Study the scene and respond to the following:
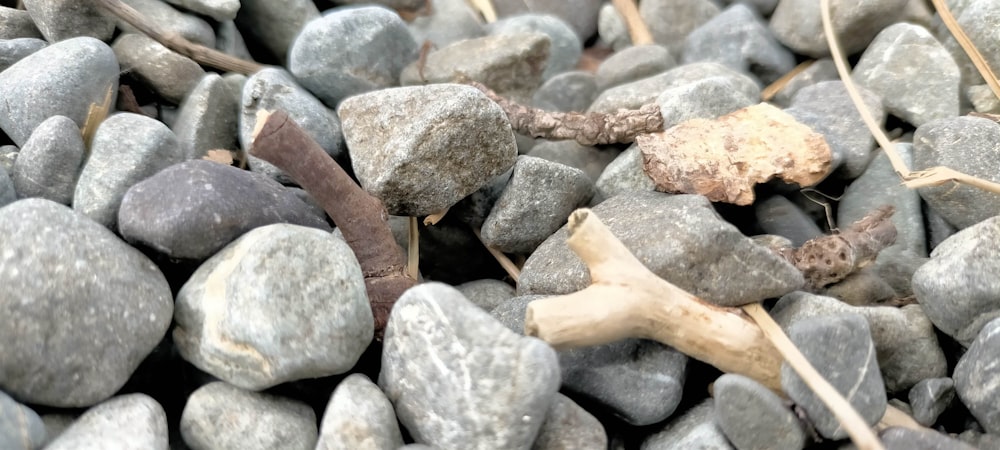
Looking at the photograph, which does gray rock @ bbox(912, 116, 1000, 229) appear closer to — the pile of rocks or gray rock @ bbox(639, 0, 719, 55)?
the pile of rocks

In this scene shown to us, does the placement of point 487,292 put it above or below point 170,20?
below

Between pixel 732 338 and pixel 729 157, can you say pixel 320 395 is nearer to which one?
pixel 732 338

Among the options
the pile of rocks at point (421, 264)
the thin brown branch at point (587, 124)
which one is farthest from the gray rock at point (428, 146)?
the thin brown branch at point (587, 124)

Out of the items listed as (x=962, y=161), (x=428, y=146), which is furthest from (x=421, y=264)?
(x=962, y=161)

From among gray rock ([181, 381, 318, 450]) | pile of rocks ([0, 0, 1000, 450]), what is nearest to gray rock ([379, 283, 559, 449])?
pile of rocks ([0, 0, 1000, 450])

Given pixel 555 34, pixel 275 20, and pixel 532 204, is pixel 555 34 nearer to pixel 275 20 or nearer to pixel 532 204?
pixel 275 20

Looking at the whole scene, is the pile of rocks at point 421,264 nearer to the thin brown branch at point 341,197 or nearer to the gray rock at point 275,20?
the thin brown branch at point 341,197
